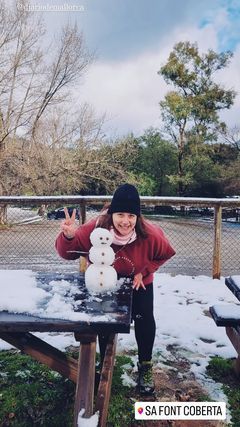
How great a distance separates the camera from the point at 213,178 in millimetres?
26031

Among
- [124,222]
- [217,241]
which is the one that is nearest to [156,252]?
[124,222]

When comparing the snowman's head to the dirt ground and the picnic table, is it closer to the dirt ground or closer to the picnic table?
the picnic table

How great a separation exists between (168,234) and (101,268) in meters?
10.9

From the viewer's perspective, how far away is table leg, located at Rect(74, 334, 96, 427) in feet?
5.39

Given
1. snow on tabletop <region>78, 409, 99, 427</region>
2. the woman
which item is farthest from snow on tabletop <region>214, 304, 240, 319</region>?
snow on tabletop <region>78, 409, 99, 427</region>

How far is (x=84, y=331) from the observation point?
5.13 ft

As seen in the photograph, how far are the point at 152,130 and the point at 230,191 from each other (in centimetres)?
842

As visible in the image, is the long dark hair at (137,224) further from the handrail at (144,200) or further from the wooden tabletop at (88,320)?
the handrail at (144,200)

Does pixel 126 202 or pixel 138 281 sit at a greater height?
pixel 126 202

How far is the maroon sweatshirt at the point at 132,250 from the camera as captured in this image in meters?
2.22

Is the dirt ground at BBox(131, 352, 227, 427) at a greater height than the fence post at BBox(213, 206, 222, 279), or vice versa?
the fence post at BBox(213, 206, 222, 279)

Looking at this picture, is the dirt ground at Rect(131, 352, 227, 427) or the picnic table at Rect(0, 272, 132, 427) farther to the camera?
the dirt ground at Rect(131, 352, 227, 427)

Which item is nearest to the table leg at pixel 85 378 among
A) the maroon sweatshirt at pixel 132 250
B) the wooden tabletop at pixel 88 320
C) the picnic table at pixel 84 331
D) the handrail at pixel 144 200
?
the picnic table at pixel 84 331

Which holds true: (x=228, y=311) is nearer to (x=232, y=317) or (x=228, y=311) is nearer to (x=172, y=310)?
(x=232, y=317)
